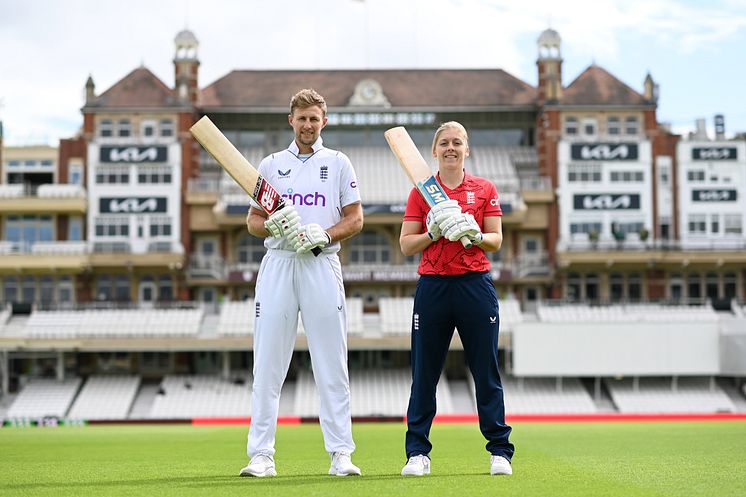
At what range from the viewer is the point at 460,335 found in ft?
24.4

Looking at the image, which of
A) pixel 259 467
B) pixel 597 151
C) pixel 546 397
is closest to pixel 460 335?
pixel 259 467

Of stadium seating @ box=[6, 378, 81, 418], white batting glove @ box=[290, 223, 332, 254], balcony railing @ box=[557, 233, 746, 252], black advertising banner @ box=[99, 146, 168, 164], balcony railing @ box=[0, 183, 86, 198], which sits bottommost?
stadium seating @ box=[6, 378, 81, 418]

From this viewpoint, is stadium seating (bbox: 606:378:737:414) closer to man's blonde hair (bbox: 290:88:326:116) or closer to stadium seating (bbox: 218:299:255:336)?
stadium seating (bbox: 218:299:255:336)

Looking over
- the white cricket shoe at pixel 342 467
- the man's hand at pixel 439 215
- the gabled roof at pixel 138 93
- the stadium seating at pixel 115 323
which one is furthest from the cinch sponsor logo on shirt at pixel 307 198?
the gabled roof at pixel 138 93

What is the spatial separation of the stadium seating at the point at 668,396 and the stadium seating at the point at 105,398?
1818 centimetres

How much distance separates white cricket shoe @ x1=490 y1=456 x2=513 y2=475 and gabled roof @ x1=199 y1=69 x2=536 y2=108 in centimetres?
3966

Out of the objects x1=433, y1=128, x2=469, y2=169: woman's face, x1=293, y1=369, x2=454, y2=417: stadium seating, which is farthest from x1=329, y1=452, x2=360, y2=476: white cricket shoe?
x1=293, y1=369, x2=454, y2=417: stadium seating

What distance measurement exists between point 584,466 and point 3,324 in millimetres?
38046

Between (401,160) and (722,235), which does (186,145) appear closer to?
(722,235)

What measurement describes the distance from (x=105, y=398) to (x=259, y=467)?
3473 cm

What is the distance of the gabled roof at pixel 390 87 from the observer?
154 ft

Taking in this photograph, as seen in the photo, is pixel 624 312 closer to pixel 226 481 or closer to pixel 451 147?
pixel 451 147

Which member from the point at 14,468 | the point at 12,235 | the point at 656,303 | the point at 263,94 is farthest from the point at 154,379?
the point at 14,468

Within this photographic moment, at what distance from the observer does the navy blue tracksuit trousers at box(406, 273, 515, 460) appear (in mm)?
7387
